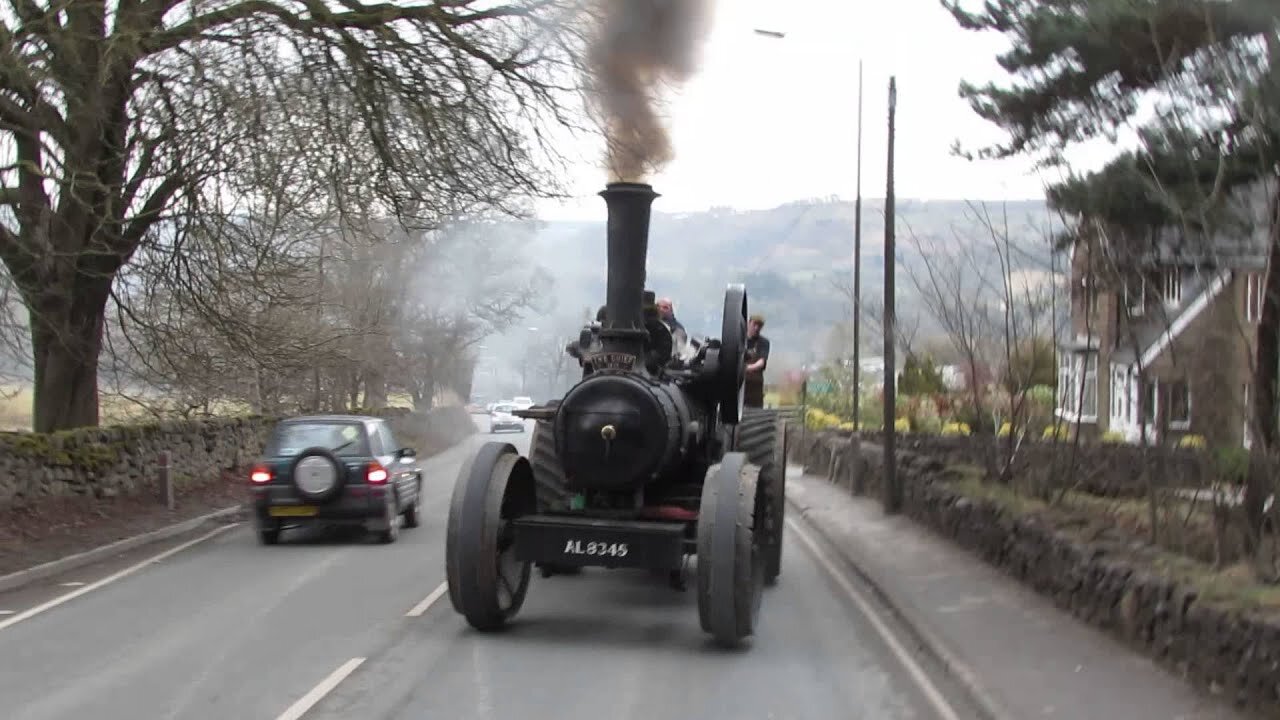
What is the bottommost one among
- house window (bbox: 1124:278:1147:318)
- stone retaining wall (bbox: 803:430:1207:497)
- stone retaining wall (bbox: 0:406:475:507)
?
stone retaining wall (bbox: 0:406:475:507)

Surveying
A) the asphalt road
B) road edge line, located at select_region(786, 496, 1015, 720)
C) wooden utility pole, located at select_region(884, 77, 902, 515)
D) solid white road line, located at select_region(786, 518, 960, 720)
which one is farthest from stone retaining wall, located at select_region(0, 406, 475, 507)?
wooden utility pole, located at select_region(884, 77, 902, 515)

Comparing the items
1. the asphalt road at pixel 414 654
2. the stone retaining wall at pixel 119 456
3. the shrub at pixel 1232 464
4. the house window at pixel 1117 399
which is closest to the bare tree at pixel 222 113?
the stone retaining wall at pixel 119 456

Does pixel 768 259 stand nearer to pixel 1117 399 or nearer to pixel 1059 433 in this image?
pixel 1117 399

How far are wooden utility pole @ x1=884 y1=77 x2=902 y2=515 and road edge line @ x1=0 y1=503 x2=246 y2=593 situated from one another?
9609mm

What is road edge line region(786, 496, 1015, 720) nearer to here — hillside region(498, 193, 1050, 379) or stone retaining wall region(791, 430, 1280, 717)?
stone retaining wall region(791, 430, 1280, 717)

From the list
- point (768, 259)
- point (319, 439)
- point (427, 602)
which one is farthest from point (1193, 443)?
point (768, 259)

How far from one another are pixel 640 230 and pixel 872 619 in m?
3.82

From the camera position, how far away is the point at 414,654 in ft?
28.6

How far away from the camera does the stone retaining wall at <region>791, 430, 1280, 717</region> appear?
694cm

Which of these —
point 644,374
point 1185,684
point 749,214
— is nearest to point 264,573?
point 644,374

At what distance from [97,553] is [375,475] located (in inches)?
122

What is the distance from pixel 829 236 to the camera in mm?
123625

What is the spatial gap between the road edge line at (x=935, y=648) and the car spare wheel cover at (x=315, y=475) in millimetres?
5862

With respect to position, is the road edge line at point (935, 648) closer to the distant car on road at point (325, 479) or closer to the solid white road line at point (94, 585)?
the distant car on road at point (325, 479)
